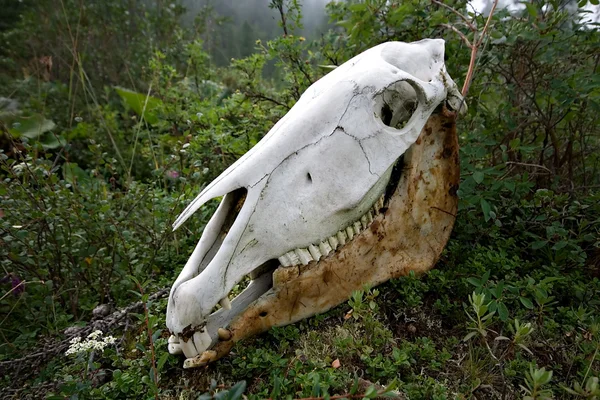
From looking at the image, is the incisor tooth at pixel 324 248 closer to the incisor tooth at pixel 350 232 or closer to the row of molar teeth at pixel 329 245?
the row of molar teeth at pixel 329 245

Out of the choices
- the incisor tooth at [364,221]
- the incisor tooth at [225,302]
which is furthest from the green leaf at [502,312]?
the incisor tooth at [225,302]

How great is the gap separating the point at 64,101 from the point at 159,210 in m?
4.28

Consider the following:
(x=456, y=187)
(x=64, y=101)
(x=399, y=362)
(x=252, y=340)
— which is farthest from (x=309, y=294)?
(x=64, y=101)

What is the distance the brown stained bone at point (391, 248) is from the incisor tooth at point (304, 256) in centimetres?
5

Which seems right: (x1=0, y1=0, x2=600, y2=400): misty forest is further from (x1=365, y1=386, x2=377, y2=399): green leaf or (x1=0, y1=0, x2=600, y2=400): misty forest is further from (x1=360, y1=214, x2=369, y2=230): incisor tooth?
(x1=360, y1=214, x2=369, y2=230): incisor tooth

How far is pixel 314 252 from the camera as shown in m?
1.69

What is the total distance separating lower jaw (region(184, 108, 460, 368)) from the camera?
1.66m

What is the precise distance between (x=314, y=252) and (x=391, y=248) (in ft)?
1.58

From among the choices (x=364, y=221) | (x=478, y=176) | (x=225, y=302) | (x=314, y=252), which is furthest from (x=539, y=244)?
(x=225, y=302)

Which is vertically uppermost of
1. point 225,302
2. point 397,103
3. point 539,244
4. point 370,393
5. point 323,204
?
point 397,103

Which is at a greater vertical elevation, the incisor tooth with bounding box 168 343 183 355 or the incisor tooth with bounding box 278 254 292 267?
the incisor tooth with bounding box 278 254 292 267

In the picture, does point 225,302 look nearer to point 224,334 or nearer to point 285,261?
point 224,334

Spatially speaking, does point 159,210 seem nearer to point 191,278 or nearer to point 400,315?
point 191,278

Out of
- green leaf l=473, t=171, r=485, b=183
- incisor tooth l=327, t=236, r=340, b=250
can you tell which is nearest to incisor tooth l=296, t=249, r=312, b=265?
incisor tooth l=327, t=236, r=340, b=250
